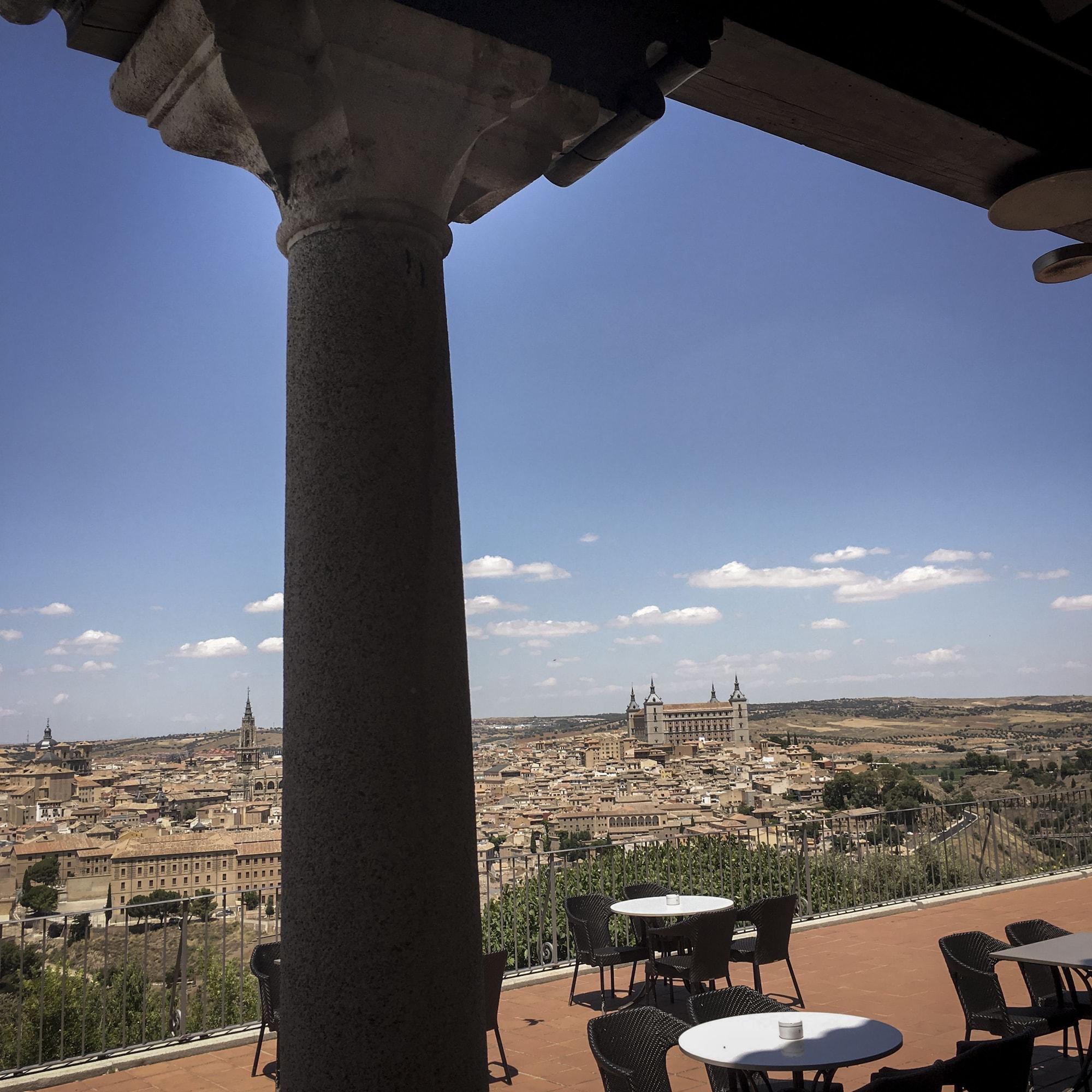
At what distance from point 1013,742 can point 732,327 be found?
22.7m

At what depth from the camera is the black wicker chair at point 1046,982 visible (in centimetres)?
449

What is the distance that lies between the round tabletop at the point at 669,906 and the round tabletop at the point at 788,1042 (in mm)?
2253

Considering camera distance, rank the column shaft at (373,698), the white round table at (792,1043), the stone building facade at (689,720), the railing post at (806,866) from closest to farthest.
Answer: the column shaft at (373,698) < the white round table at (792,1043) < the railing post at (806,866) < the stone building facade at (689,720)

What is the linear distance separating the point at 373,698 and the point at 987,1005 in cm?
412

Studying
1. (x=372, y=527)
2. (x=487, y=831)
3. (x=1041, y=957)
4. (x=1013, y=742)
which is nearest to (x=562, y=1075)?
(x=1041, y=957)

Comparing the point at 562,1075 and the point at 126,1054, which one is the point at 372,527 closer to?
the point at 562,1075

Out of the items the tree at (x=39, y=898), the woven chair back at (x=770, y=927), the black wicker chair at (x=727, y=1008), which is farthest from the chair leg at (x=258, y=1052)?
the tree at (x=39, y=898)

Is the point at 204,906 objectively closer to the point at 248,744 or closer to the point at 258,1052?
the point at 258,1052

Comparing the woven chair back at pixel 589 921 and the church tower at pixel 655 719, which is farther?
the church tower at pixel 655 719

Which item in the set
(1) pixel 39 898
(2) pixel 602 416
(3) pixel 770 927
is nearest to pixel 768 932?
(3) pixel 770 927

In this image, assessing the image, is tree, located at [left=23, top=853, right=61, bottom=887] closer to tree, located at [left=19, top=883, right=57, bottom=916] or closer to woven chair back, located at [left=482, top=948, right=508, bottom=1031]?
tree, located at [left=19, top=883, right=57, bottom=916]

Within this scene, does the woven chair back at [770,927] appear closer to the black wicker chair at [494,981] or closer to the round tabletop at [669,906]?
the round tabletop at [669,906]

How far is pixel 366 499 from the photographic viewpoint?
1657 mm

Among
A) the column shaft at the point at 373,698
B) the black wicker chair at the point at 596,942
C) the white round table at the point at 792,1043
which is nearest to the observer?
the column shaft at the point at 373,698
